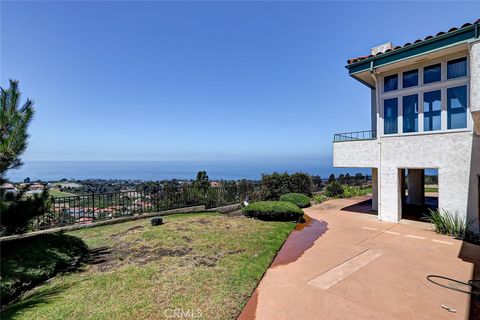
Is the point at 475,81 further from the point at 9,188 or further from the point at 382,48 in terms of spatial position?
the point at 9,188

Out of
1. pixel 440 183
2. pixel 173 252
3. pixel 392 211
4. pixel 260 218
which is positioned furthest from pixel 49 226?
pixel 440 183

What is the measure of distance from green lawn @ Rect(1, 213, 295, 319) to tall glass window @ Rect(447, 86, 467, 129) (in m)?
6.55

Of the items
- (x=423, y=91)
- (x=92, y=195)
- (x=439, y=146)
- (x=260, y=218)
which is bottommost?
(x=260, y=218)

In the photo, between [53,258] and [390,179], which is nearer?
[53,258]

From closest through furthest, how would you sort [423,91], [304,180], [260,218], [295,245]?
1. [295,245]
2. [423,91]
3. [260,218]
4. [304,180]

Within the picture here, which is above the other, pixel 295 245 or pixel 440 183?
pixel 440 183

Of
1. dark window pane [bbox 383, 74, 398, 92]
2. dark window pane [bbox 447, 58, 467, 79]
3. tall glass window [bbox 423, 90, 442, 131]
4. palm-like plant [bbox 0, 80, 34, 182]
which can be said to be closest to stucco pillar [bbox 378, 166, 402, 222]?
tall glass window [bbox 423, 90, 442, 131]

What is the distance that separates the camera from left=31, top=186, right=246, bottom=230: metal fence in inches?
340

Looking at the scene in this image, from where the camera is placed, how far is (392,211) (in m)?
9.55

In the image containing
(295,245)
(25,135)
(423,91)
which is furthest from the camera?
(423,91)

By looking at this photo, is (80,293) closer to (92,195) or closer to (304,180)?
(92,195)

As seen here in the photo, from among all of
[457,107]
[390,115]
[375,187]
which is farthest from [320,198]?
[457,107]

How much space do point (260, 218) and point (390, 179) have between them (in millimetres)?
5267

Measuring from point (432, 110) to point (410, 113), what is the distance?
2.23 ft
